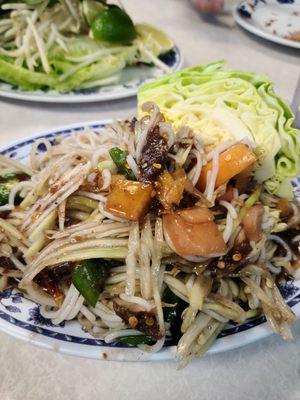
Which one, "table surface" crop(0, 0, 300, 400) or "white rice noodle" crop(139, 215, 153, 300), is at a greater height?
"white rice noodle" crop(139, 215, 153, 300)

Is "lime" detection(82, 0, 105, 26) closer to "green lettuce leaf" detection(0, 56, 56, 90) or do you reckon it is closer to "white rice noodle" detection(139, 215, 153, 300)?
"green lettuce leaf" detection(0, 56, 56, 90)

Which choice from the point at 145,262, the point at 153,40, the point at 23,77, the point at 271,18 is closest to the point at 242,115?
the point at 145,262

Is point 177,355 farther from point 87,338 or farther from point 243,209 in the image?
point 243,209

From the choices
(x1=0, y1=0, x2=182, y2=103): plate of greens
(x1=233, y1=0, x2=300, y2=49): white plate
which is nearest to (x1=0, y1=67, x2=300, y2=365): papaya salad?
(x1=0, y1=0, x2=182, y2=103): plate of greens

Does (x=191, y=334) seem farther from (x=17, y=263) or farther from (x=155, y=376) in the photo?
(x=17, y=263)

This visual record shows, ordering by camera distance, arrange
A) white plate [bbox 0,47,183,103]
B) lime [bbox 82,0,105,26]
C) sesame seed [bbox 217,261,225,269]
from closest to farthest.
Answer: sesame seed [bbox 217,261,225,269]
white plate [bbox 0,47,183,103]
lime [bbox 82,0,105,26]

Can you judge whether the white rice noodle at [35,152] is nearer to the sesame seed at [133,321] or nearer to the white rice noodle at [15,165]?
the white rice noodle at [15,165]

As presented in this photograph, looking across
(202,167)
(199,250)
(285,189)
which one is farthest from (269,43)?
(199,250)
